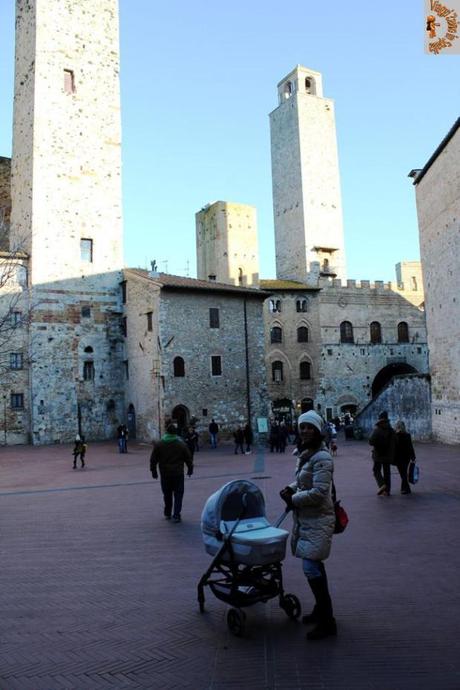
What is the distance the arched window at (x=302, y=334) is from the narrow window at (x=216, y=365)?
485 inches

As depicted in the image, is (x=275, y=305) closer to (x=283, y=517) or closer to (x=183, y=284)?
(x=183, y=284)

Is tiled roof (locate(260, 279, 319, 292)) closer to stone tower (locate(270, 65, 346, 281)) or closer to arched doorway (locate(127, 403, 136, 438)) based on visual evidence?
stone tower (locate(270, 65, 346, 281))

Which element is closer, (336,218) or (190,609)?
(190,609)

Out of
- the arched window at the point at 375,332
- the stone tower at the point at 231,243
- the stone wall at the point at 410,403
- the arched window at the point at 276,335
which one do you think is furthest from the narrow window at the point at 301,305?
the stone wall at the point at 410,403

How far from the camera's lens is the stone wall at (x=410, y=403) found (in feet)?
88.2

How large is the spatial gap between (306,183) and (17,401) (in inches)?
1160

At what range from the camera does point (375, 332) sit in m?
45.7

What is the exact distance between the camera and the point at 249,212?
179 ft

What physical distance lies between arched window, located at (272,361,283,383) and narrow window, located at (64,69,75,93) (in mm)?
22442

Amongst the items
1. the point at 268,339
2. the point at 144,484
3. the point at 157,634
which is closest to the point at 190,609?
the point at 157,634

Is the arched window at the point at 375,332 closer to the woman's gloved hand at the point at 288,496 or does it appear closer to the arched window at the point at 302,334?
the arched window at the point at 302,334

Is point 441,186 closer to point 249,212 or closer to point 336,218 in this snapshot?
point 336,218

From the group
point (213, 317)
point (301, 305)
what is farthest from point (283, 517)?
point (301, 305)

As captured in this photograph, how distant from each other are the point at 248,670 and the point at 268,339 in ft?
129
